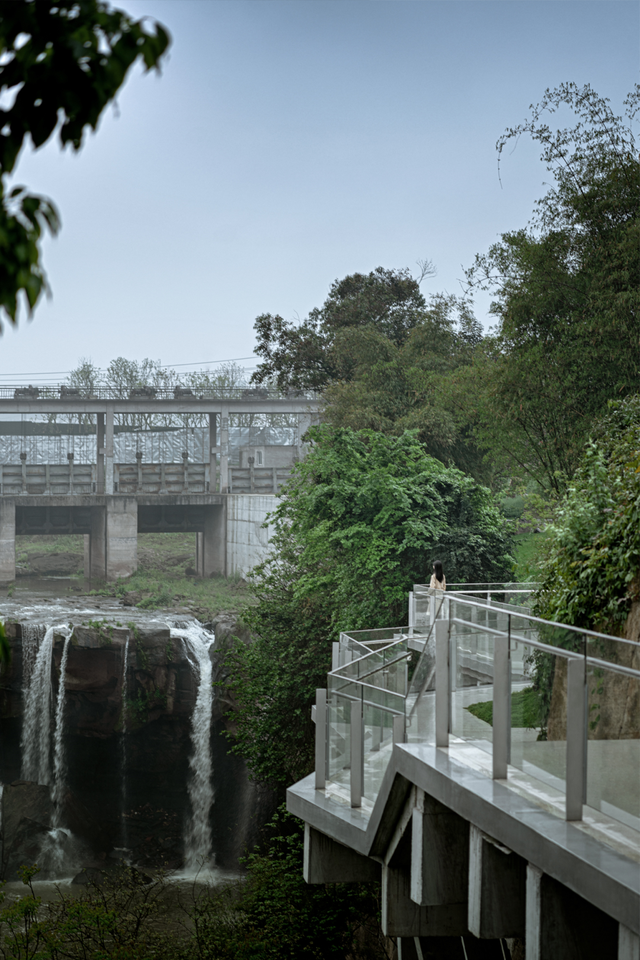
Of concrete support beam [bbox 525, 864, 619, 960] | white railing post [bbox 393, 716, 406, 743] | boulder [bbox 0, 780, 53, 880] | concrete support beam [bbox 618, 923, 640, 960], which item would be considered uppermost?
white railing post [bbox 393, 716, 406, 743]

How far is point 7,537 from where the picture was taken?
120 ft

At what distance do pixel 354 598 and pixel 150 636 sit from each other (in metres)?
9.80

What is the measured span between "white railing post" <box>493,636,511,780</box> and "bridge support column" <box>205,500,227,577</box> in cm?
3425

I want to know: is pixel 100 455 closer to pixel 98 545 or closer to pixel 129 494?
pixel 129 494

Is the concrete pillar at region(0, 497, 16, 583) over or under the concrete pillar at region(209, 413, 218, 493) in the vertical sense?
under

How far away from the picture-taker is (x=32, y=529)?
39.3 metres

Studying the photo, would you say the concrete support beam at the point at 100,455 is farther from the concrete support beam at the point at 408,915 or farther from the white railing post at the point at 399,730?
the white railing post at the point at 399,730

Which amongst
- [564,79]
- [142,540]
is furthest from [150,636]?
[142,540]

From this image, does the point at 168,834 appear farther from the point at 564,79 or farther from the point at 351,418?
the point at 564,79

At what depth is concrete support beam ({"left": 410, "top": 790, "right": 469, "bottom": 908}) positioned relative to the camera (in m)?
6.01

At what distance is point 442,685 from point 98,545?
114ft

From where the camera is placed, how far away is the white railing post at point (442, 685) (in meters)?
6.10

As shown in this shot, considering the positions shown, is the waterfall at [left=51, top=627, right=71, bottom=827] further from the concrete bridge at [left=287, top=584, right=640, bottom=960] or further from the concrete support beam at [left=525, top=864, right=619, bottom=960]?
the concrete support beam at [left=525, top=864, right=619, bottom=960]

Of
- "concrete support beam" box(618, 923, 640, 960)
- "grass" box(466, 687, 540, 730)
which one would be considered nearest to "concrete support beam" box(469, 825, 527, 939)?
"grass" box(466, 687, 540, 730)
